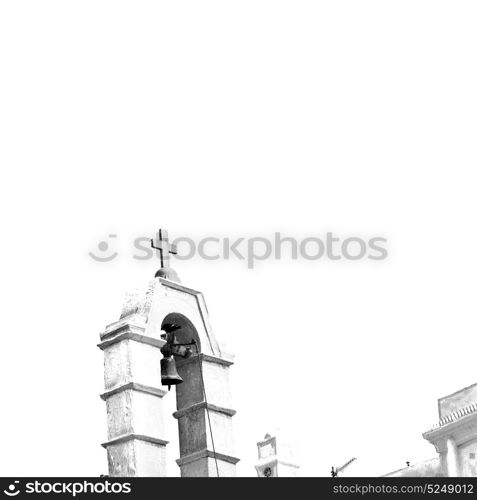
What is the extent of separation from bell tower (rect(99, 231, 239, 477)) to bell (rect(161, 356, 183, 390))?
0.07 feet

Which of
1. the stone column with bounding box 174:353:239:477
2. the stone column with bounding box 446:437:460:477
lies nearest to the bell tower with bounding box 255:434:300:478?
the stone column with bounding box 446:437:460:477

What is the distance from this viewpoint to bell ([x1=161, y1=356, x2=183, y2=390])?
2528 centimetres

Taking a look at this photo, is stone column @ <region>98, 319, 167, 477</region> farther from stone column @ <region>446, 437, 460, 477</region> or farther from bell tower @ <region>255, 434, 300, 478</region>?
bell tower @ <region>255, 434, 300, 478</region>

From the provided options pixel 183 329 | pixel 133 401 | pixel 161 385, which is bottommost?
pixel 133 401

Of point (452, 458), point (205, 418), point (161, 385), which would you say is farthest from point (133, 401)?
point (452, 458)

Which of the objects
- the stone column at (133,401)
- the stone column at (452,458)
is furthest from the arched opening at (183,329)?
the stone column at (452,458)

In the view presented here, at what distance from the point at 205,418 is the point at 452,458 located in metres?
10.6
